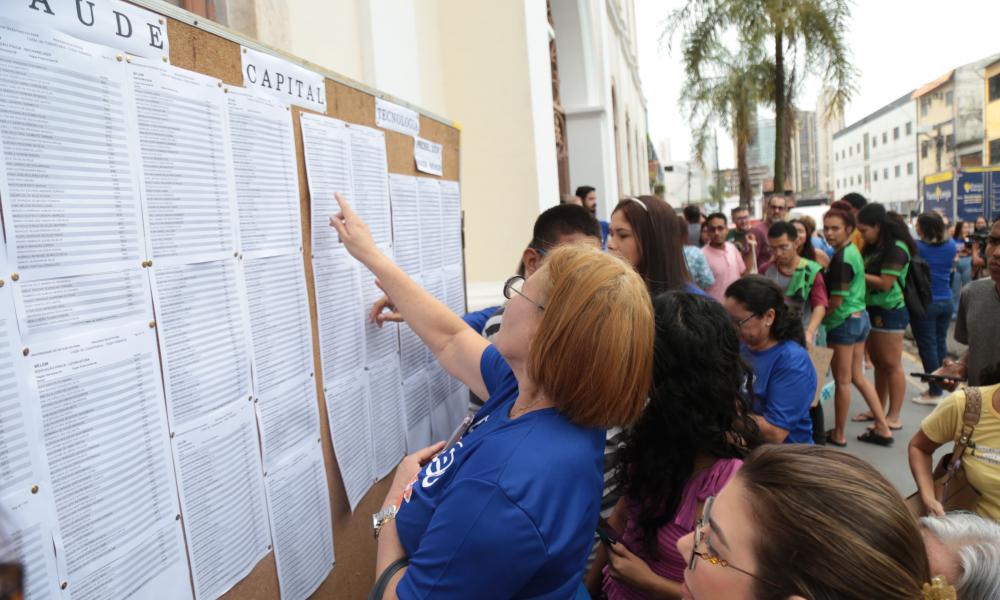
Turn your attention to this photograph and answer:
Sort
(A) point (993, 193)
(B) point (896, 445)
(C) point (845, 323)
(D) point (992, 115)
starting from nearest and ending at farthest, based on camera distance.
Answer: (C) point (845, 323) → (B) point (896, 445) → (A) point (993, 193) → (D) point (992, 115)

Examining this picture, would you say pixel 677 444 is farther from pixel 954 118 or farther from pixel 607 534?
pixel 954 118

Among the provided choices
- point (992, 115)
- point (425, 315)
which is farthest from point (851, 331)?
point (992, 115)

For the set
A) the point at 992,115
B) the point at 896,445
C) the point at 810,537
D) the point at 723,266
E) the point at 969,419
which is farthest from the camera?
the point at 992,115

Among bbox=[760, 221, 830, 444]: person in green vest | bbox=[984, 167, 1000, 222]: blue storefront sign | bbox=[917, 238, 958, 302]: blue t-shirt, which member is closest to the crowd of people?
bbox=[760, 221, 830, 444]: person in green vest

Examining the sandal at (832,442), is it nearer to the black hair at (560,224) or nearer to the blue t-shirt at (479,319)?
the black hair at (560,224)

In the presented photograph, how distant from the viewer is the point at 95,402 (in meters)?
1.07

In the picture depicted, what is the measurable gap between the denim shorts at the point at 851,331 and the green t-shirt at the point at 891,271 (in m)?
0.32

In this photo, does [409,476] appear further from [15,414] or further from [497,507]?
[15,414]

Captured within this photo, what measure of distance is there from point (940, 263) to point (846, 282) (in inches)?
84.5

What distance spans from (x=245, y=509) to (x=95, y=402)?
49cm

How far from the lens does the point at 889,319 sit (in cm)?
534

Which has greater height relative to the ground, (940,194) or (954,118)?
(954,118)

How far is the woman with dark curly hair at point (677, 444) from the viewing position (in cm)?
169

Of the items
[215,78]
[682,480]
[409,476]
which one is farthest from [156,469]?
[682,480]
